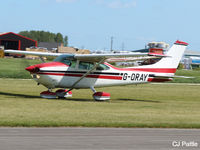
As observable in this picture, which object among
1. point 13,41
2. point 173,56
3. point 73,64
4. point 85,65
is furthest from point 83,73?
point 13,41

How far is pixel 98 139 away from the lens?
397 inches

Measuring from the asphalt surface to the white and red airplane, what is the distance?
814 cm

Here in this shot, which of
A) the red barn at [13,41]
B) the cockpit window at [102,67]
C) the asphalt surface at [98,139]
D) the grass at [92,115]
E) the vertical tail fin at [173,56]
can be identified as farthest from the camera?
the red barn at [13,41]

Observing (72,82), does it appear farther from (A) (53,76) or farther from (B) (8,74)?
(B) (8,74)

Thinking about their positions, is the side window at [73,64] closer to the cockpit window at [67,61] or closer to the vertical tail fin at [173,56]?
the cockpit window at [67,61]

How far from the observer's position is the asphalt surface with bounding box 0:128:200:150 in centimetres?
907

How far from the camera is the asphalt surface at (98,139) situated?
9.07 meters

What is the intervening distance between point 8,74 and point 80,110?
23.4 meters

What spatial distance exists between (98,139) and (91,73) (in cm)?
1092

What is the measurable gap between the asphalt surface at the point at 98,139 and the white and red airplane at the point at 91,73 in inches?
320

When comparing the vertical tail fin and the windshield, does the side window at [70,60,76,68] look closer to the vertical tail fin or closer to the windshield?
the windshield

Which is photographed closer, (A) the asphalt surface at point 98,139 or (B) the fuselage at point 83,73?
(A) the asphalt surface at point 98,139

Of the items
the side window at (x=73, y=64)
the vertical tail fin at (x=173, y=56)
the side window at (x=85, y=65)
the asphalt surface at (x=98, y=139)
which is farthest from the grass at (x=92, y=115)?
the vertical tail fin at (x=173, y=56)

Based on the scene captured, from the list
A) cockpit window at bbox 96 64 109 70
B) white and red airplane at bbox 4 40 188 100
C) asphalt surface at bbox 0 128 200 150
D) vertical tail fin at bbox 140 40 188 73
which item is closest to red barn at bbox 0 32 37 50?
white and red airplane at bbox 4 40 188 100
